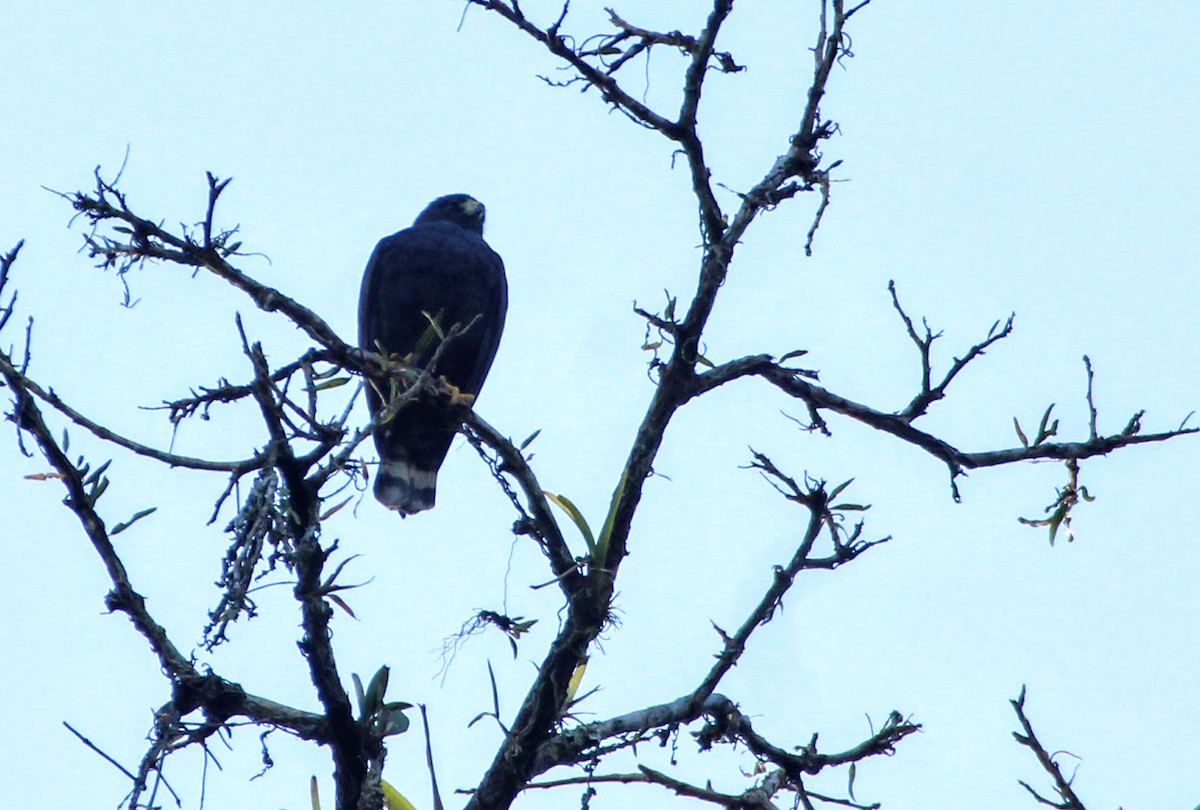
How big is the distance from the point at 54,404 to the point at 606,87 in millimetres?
1642

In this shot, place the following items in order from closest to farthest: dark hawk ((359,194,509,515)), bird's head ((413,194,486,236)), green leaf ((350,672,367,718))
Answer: green leaf ((350,672,367,718))
dark hawk ((359,194,509,515))
bird's head ((413,194,486,236))

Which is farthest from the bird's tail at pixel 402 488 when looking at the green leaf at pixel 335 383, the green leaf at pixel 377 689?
the green leaf at pixel 377 689

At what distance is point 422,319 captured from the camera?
621 cm

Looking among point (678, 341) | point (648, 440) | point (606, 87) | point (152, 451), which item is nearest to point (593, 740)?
point (648, 440)

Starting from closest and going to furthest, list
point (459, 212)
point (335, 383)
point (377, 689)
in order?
point (377, 689), point (335, 383), point (459, 212)

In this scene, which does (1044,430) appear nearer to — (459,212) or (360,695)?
(360,695)

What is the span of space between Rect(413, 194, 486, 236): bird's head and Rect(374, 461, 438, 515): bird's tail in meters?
1.60

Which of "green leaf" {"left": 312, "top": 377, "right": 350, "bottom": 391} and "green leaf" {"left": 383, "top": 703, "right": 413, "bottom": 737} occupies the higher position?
"green leaf" {"left": 312, "top": 377, "right": 350, "bottom": 391}

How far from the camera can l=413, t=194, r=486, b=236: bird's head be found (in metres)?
7.34

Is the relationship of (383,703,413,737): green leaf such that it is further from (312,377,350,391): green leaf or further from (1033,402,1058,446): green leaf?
(1033,402,1058,446): green leaf

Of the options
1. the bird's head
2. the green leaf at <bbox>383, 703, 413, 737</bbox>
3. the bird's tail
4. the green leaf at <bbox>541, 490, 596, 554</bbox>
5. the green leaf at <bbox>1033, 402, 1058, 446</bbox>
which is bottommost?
the green leaf at <bbox>383, 703, 413, 737</bbox>

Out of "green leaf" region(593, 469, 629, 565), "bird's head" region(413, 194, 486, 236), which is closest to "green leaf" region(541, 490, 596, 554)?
"green leaf" region(593, 469, 629, 565)

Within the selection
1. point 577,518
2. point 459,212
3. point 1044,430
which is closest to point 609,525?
point 577,518

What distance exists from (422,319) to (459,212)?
1.33m
